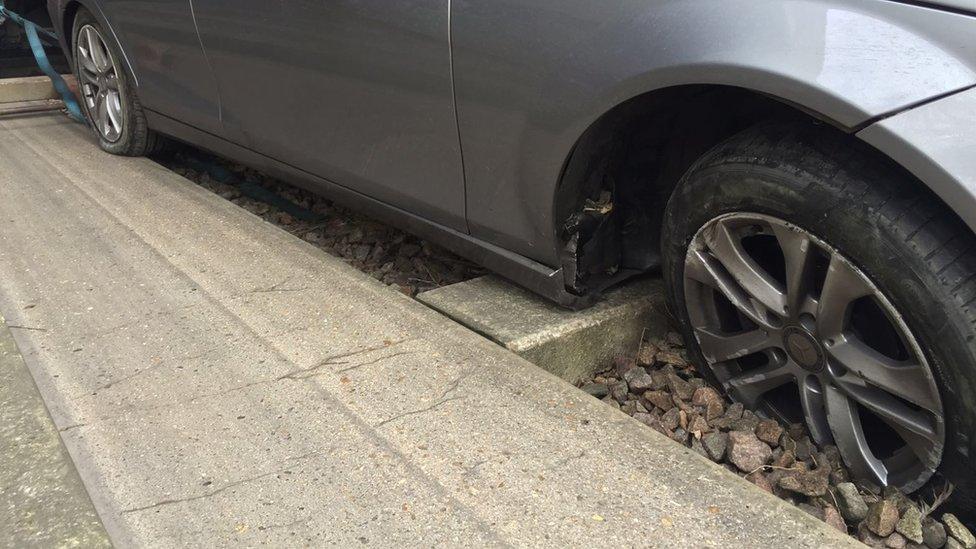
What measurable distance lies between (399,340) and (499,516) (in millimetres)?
851

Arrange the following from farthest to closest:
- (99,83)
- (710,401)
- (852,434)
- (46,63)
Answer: (46,63)
(99,83)
(710,401)
(852,434)

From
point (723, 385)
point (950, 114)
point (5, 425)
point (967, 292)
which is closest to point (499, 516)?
point (723, 385)

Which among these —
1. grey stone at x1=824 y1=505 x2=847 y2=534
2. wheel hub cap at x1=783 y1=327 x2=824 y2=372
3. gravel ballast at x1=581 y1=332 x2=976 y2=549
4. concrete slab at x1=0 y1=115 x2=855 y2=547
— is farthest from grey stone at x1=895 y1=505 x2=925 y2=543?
wheel hub cap at x1=783 y1=327 x2=824 y2=372

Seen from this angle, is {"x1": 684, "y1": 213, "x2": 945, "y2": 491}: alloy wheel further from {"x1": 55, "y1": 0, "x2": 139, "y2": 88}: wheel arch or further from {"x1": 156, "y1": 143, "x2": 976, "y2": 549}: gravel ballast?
{"x1": 55, "y1": 0, "x2": 139, "y2": 88}: wheel arch

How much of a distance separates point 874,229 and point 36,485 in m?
1.95

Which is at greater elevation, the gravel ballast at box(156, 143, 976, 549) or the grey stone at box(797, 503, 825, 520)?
the gravel ballast at box(156, 143, 976, 549)

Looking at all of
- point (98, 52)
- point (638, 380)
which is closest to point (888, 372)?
point (638, 380)

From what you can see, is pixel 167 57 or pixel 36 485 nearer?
pixel 36 485

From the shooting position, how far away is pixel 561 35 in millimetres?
2070

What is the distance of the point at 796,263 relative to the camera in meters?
1.87

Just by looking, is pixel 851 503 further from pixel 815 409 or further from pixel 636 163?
pixel 636 163

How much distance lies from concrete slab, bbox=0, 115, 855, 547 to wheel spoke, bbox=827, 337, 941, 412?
335 mm

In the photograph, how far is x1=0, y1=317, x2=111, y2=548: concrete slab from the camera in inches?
69.1

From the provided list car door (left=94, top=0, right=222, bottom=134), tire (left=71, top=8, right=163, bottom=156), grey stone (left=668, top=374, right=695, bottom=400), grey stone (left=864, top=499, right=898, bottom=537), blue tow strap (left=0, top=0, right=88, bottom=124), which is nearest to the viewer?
grey stone (left=864, top=499, right=898, bottom=537)
